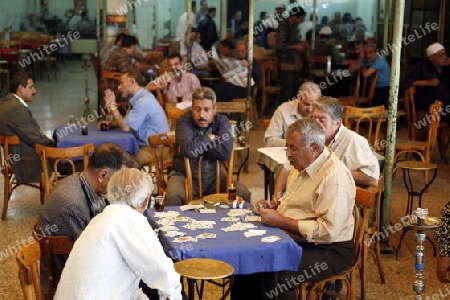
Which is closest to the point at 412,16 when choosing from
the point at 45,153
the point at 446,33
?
the point at 446,33

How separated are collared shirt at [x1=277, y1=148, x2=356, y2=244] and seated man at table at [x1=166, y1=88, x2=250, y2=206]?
1.35 m

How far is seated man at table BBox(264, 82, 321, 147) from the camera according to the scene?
614 centimetres

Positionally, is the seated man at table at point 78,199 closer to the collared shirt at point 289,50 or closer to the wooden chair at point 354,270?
the wooden chair at point 354,270

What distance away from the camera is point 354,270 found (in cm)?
426

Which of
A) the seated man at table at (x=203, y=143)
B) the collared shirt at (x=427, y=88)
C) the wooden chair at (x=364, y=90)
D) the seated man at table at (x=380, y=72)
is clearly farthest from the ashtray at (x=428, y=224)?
the seated man at table at (x=380, y=72)

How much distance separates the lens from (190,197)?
5.55 m

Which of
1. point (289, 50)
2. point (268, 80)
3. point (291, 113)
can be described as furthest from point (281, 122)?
point (289, 50)

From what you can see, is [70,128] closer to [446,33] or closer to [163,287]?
[163,287]

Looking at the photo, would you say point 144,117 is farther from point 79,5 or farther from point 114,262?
point 79,5

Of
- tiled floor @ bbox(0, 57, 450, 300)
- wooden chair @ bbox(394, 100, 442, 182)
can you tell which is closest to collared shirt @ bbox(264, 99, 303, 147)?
tiled floor @ bbox(0, 57, 450, 300)

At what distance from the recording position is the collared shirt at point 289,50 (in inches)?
498

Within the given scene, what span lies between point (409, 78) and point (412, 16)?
3078 mm

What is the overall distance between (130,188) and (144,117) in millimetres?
3778

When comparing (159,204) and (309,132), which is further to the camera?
(159,204)
